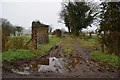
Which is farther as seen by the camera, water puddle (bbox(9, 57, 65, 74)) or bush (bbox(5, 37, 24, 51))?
bush (bbox(5, 37, 24, 51))

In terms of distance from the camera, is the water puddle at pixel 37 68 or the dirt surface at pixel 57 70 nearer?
the dirt surface at pixel 57 70

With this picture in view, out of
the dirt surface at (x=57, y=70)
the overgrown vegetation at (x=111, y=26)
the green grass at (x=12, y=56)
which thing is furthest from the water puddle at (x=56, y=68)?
the overgrown vegetation at (x=111, y=26)

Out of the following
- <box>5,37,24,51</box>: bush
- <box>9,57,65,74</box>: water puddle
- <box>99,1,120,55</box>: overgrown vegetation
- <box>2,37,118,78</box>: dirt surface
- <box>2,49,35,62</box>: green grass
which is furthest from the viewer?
<box>5,37,24,51</box>: bush

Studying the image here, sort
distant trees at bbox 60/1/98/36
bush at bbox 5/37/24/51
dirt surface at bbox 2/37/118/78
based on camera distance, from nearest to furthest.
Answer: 1. dirt surface at bbox 2/37/118/78
2. bush at bbox 5/37/24/51
3. distant trees at bbox 60/1/98/36

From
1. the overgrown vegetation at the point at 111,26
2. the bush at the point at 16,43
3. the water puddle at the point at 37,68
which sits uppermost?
the overgrown vegetation at the point at 111,26

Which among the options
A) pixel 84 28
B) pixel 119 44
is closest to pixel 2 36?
pixel 119 44

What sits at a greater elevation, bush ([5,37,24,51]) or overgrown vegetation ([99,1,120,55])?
overgrown vegetation ([99,1,120,55])

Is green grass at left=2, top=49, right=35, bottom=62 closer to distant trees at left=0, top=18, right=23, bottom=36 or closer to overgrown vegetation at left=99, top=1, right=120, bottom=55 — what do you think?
distant trees at left=0, top=18, right=23, bottom=36

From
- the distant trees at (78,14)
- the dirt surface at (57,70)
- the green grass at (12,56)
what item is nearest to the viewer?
the dirt surface at (57,70)

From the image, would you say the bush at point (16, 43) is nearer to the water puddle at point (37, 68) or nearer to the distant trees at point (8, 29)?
the distant trees at point (8, 29)

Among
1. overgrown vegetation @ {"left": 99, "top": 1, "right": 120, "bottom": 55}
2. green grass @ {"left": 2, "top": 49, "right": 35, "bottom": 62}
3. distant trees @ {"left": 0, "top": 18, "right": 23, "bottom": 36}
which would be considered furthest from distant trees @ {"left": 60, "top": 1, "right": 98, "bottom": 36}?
green grass @ {"left": 2, "top": 49, "right": 35, "bottom": 62}

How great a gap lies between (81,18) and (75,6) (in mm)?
3125

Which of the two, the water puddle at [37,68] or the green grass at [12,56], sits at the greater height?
the green grass at [12,56]

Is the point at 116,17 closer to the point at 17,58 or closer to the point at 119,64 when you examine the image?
the point at 119,64
